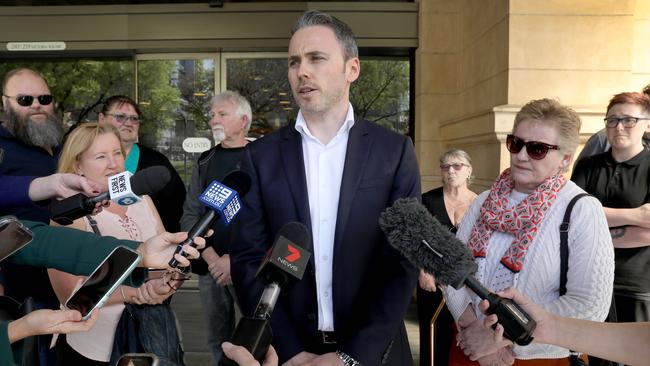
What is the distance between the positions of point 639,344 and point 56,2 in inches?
375

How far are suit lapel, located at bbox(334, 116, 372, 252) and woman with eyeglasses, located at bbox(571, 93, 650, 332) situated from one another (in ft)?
6.14

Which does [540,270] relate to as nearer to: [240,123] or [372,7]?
[240,123]

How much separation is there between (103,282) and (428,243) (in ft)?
2.89

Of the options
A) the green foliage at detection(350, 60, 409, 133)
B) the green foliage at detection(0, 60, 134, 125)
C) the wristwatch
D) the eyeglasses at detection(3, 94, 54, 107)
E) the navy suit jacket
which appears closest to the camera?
the wristwatch

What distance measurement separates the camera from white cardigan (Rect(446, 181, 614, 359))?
7.30 ft

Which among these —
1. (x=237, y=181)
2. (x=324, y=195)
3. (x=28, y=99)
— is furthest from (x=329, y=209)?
(x=28, y=99)

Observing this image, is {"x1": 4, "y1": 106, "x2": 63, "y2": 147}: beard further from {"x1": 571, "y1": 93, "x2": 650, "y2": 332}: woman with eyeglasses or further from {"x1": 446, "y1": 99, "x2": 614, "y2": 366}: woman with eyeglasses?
{"x1": 571, "y1": 93, "x2": 650, "y2": 332}: woman with eyeglasses

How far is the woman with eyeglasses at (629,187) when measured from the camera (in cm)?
339

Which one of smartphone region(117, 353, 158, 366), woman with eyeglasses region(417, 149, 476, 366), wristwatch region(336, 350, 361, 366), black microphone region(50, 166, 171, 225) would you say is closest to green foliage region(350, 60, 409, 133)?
woman with eyeglasses region(417, 149, 476, 366)

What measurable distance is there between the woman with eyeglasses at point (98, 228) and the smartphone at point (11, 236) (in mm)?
983

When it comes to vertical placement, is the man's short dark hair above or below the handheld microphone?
above

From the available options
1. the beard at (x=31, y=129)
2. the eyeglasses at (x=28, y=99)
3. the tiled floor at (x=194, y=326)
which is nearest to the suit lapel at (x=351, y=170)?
the beard at (x=31, y=129)

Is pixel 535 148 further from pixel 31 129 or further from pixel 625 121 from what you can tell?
pixel 31 129

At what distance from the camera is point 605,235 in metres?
2.28
